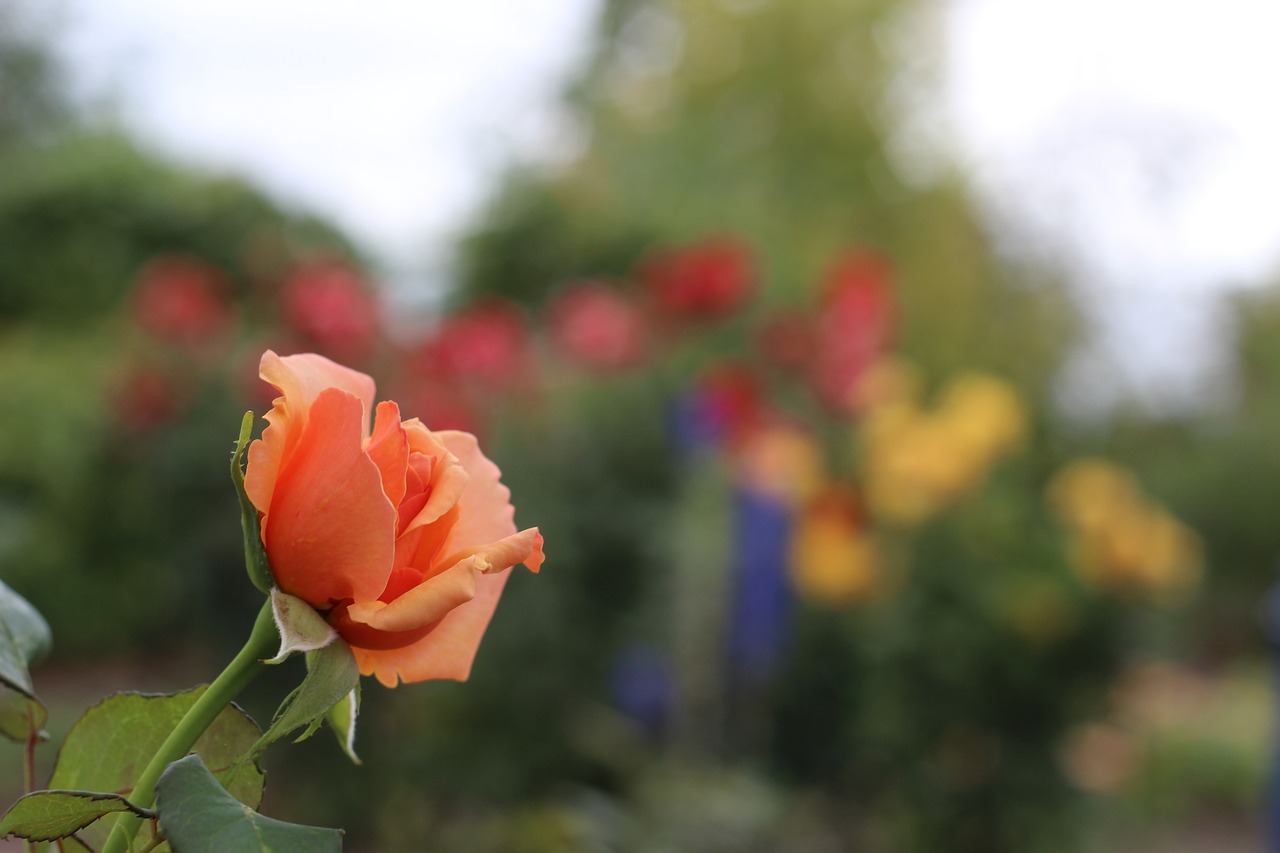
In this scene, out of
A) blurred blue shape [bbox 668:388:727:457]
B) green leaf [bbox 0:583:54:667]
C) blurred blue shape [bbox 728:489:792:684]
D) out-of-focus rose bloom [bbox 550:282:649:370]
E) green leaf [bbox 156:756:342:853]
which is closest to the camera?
green leaf [bbox 156:756:342:853]

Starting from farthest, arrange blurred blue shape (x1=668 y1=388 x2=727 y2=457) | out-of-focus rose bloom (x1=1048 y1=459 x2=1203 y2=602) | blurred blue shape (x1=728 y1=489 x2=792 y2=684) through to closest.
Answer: blurred blue shape (x1=728 y1=489 x2=792 y2=684), out-of-focus rose bloom (x1=1048 y1=459 x2=1203 y2=602), blurred blue shape (x1=668 y1=388 x2=727 y2=457)

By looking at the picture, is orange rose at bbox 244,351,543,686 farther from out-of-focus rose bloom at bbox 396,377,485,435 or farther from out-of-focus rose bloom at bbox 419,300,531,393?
out-of-focus rose bloom at bbox 419,300,531,393

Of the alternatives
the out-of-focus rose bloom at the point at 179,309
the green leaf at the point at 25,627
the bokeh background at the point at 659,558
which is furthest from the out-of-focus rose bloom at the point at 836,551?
the green leaf at the point at 25,627

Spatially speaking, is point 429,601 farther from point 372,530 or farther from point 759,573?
point 759,573

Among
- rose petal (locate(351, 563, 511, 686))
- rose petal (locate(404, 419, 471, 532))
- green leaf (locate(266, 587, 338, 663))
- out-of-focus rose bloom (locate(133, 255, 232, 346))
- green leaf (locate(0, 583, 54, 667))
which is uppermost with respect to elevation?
out-of-focus rose bloom (locate(133, 255, 232, 346))

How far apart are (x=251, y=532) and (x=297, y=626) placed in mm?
25

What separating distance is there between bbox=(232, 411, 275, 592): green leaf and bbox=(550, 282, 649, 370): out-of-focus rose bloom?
2281 millimetres

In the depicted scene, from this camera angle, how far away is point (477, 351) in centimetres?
226

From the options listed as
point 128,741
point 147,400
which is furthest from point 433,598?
point 147,400

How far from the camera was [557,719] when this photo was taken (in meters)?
2.55

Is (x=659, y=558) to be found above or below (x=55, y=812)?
above

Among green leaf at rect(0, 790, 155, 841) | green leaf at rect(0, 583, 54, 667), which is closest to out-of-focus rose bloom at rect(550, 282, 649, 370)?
green leaf at rect(0, 583, 54, 667)

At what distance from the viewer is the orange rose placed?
27cm

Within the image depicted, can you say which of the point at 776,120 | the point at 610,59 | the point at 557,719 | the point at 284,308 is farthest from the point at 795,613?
the point at 610,59
